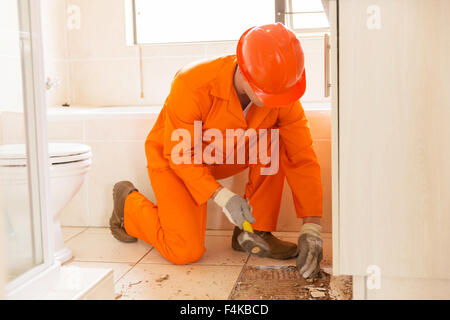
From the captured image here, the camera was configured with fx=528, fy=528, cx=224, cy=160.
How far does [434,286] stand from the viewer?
1.25 metres

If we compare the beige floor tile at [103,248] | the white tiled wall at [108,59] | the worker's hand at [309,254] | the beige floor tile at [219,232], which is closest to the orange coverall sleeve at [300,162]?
the worker's hand at [309,254]

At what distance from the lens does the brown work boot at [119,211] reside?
85.3 inches

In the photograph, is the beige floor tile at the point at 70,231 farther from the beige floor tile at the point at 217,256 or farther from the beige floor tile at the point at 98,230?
the beige floor tile at the point at 217,256

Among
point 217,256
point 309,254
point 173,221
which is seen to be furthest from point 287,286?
point 173,221

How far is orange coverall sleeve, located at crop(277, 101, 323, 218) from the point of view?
1887 mm

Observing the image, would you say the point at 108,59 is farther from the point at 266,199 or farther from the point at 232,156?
the point at 266,199

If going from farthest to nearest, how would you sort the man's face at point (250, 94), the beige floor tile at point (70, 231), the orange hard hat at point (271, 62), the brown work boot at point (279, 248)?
the beige floor tile at point (70, 231) < the brown work boot at point (279, 248) < the man's face at point (250, 94) < the orange hard hat at point (271, 62)

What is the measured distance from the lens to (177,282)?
1.73m

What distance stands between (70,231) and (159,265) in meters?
0.64

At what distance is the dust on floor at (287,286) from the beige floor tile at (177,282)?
0.05 meters

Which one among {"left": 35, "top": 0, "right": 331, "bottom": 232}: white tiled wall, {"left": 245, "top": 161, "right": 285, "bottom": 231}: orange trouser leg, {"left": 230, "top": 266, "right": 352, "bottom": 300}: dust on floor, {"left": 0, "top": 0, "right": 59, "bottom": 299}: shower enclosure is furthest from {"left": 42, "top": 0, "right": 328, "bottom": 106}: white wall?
{"left": 0, "top": 0, "right": 59, "bottom": 299}: shower enclosure

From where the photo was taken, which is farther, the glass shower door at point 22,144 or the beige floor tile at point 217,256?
the beige floor tile at point 217,256
